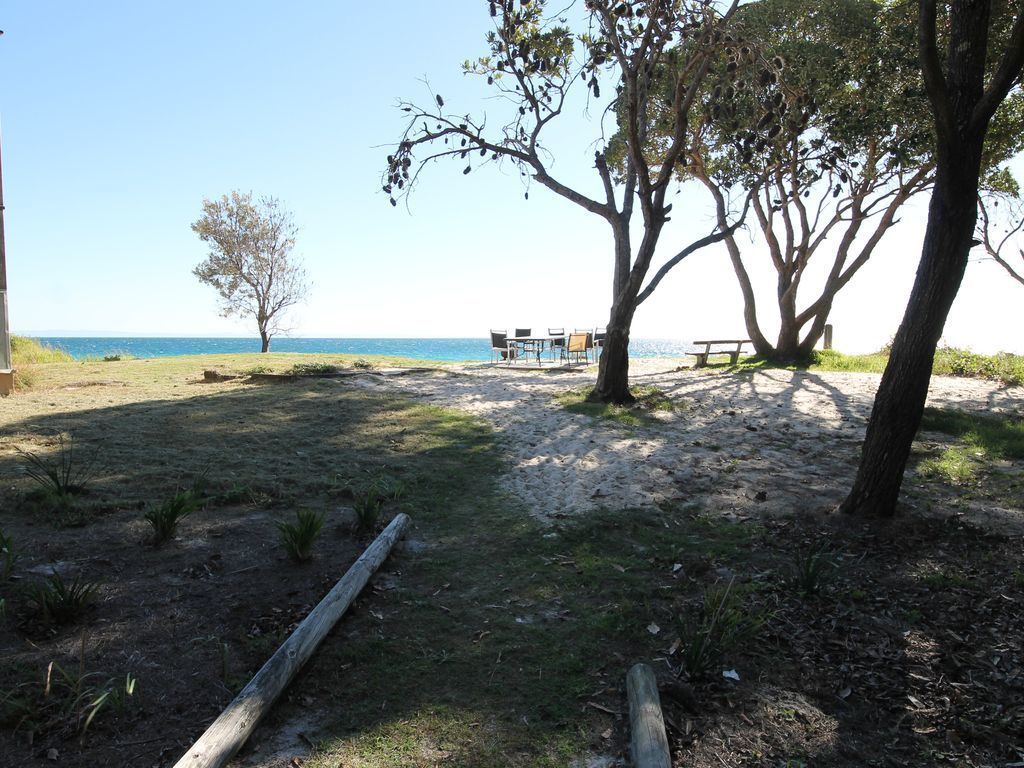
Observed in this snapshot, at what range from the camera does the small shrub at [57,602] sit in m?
3.57

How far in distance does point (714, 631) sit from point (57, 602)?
378 centimetres

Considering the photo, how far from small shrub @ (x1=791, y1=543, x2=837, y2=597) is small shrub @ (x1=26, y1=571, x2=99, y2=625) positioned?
449 centimetres

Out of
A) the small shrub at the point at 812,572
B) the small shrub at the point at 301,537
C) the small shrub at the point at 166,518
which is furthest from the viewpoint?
the small shrub at the point at 166,518

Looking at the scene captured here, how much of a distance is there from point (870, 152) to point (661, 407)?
32.7 feet

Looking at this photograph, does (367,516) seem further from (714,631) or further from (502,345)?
(502,345)

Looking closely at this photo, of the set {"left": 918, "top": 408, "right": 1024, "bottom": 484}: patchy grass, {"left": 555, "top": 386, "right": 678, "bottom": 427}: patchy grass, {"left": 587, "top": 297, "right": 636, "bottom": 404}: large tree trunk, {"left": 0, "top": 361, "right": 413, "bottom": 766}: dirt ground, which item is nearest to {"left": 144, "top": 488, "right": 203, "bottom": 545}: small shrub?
{"left": 0, "top": 361, "right": 413, "bottom": 766}: dirt ground

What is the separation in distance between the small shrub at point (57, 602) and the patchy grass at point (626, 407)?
7.17m

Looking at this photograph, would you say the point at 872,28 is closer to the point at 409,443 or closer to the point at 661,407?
the point at 661,407

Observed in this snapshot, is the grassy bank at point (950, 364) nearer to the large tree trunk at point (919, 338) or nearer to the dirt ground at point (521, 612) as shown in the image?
the dirt ground at point (521, 612)

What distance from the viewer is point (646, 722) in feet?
9.43

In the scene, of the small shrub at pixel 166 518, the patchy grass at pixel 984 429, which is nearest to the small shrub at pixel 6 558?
the small shrub at pixel 166 518

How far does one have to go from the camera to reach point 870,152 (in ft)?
51.0

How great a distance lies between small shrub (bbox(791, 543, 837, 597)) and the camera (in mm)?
4266

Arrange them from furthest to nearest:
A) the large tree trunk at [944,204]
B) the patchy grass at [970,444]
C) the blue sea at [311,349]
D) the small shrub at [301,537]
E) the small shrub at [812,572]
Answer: the blue sea at [311,349] → the patchy grass at [970,444] → the large tree trunk at [944,204] → the small shrub at [301,537] → the small shrub at [812,572]
